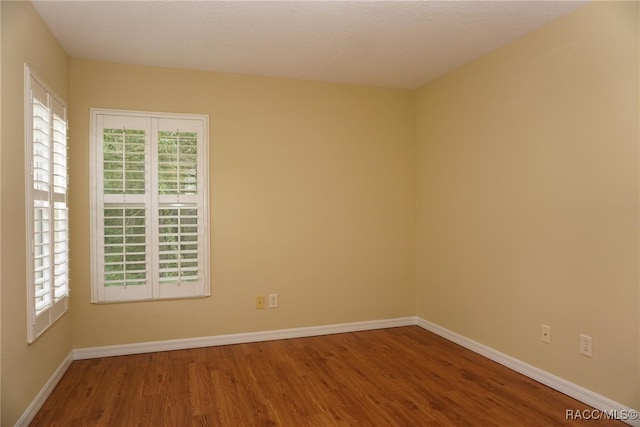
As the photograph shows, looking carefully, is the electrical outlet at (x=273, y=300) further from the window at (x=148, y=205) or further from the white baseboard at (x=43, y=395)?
the white baseboard at (x=43, y=395)

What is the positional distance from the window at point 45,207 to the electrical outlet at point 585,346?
132 inches

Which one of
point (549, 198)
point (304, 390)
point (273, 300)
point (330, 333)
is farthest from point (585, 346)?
point (273, 300)

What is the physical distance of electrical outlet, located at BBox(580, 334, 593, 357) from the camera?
8.52ft

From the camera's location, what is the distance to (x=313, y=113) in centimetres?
408

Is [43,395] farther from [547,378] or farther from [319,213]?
[547,378]

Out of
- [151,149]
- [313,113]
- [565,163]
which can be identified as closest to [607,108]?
[565,163]

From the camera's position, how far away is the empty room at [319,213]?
8.02 ft

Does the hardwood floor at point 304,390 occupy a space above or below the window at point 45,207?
below

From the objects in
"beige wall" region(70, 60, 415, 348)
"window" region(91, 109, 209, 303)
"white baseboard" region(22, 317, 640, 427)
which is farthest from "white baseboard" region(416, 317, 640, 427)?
"window" region(91, 109, 209, 303)

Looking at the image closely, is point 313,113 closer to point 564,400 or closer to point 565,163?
point 565,163

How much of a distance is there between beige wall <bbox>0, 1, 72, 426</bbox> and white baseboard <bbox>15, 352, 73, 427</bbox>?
4 cm

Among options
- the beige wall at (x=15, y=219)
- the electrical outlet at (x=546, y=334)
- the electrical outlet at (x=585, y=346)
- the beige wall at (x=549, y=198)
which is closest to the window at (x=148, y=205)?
the beige wall at (x=15, y=219)

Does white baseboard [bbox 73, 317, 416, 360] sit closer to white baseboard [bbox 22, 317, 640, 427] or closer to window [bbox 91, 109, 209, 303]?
white baseboard [bbox 22, 317, 640, 427]

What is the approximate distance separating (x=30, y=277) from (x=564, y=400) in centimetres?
333
